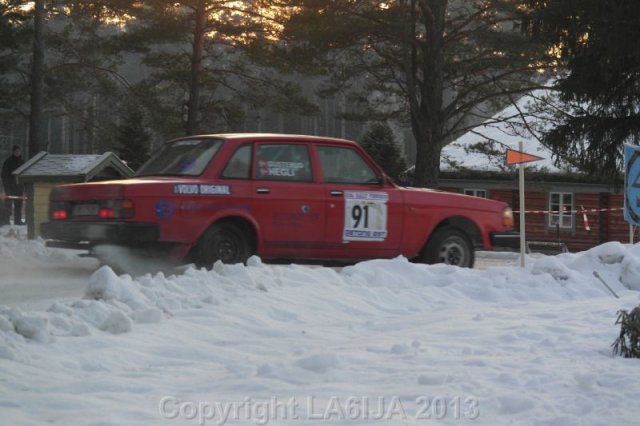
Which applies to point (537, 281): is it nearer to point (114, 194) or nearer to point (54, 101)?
point (114, 194)

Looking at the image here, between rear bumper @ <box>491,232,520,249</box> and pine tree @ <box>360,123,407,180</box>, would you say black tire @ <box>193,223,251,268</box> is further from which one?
pine tree @ <box>360,123,407,180</box>

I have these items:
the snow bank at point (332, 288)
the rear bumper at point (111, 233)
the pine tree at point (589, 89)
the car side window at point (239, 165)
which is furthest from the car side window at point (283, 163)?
the pine tree at point (589, 89)

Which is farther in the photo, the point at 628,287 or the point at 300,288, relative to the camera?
the point at 628,287

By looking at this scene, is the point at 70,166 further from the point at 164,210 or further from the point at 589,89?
the point at 589,89

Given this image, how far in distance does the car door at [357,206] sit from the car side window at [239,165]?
0.87 metres

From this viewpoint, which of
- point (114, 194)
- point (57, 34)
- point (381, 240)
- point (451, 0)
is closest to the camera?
point (114, 194)

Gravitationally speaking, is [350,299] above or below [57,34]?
below

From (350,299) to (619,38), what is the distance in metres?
11.6

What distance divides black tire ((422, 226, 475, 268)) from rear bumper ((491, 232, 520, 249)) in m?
0.40

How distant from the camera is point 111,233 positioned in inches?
356

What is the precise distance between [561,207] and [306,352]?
30.8 m

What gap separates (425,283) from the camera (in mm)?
9305

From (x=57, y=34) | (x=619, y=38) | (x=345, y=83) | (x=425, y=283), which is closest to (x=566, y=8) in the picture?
(x=619, y=38)

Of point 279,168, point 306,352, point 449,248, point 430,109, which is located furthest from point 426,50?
point 306,352
